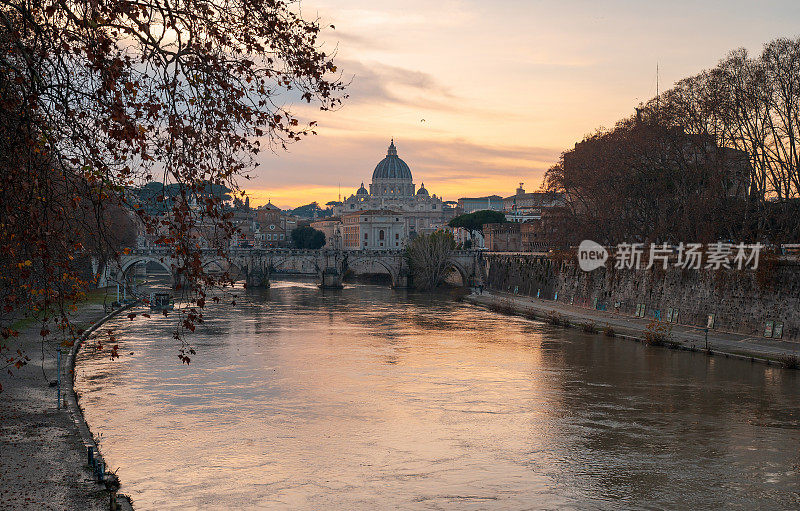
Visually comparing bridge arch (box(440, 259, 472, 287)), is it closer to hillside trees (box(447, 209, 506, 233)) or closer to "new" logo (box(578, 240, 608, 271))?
hillside trees (box(447, 209, 506, 233))

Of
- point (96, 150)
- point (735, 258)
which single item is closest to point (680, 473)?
point (96, 150)

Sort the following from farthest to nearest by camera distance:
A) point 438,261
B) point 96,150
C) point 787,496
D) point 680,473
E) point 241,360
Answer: point 438,261, point 241,360, point 680,473, point 787,496, point 96,150

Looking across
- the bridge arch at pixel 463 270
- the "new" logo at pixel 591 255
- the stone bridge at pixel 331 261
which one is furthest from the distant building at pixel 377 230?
the "new" logo at pixel 591 255

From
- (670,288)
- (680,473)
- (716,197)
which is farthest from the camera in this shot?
(670,288)

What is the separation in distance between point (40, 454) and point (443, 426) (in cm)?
1133

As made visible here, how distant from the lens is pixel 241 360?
38.0 m

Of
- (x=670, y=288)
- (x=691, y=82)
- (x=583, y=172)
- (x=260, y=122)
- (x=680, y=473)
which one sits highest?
(x=691, y=82)

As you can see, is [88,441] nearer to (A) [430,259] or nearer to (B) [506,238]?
(A) [430,259]

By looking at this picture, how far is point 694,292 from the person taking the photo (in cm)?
A: 4825

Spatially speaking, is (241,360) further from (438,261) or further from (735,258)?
(438,261)

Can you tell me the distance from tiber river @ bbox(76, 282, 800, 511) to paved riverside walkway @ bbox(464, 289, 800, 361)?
1999 millimetres

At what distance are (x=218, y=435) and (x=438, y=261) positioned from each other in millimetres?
74106

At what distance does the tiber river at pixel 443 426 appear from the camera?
18.7m

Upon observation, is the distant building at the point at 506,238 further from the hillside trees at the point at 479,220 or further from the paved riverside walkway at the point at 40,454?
the paved riverside walkway at the point at 40,454
